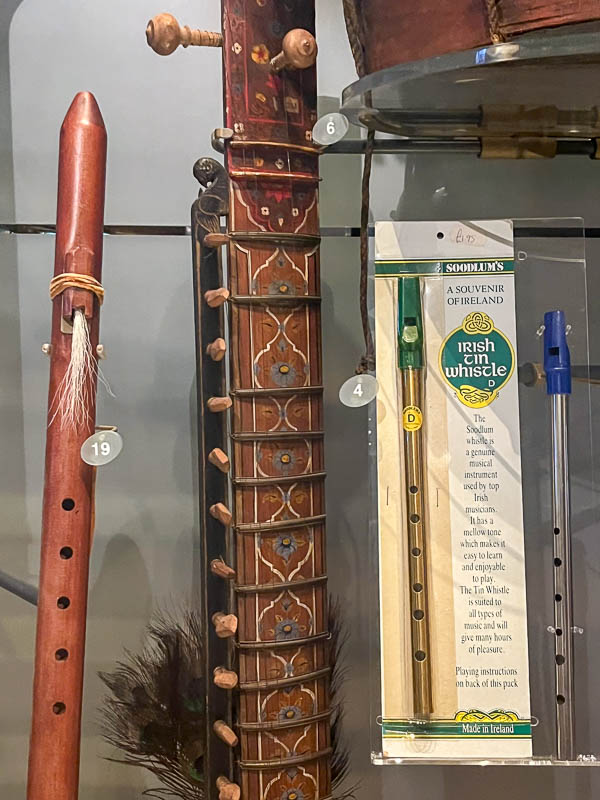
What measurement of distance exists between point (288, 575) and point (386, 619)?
11cm

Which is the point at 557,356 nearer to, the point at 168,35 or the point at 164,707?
the point at 168,35

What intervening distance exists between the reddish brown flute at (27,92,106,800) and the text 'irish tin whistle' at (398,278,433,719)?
33cm

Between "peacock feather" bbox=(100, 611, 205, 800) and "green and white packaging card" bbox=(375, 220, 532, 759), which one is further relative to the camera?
"peacock feather" bbox=(100, 611, 205, 800)

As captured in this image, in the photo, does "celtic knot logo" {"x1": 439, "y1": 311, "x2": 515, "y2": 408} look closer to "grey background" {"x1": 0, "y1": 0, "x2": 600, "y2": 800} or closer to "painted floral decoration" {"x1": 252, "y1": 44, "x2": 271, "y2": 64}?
"grey background" {"x1": 0, "y1": 0, "x2": 600, "y2": 800}

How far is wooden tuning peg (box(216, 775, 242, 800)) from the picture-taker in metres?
0.95

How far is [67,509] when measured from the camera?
93 centimetres

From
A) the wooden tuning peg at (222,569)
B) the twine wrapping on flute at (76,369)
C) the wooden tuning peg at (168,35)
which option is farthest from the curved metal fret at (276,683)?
the wooden tuning peg at (168,35)

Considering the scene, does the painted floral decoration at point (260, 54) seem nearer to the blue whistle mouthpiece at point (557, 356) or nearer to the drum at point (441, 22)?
the drum at point (441, 22)

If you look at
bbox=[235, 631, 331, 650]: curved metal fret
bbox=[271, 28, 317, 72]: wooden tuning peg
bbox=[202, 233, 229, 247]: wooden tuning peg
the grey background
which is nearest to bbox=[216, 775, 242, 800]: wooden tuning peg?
bbox=[235, 631, 331, 650]: curved metal fret

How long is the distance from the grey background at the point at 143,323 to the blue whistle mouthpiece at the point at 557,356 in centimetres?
24

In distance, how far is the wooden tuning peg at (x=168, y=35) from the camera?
0.92 m

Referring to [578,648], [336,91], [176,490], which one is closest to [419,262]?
[336,91]

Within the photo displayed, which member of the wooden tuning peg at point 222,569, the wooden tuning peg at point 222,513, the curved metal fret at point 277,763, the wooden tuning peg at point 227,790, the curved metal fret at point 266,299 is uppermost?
the curved metal fret at point 266,299

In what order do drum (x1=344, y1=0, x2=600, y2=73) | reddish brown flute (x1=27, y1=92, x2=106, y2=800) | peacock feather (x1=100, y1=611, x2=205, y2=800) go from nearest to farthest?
drum (x1=344, y1=0, x2=600, y2=73), reddish brown flute (x1=27, y1=92, x2=106, y2=800), peacock feather (x1=100, y1=611, x2=205, y2=800)
